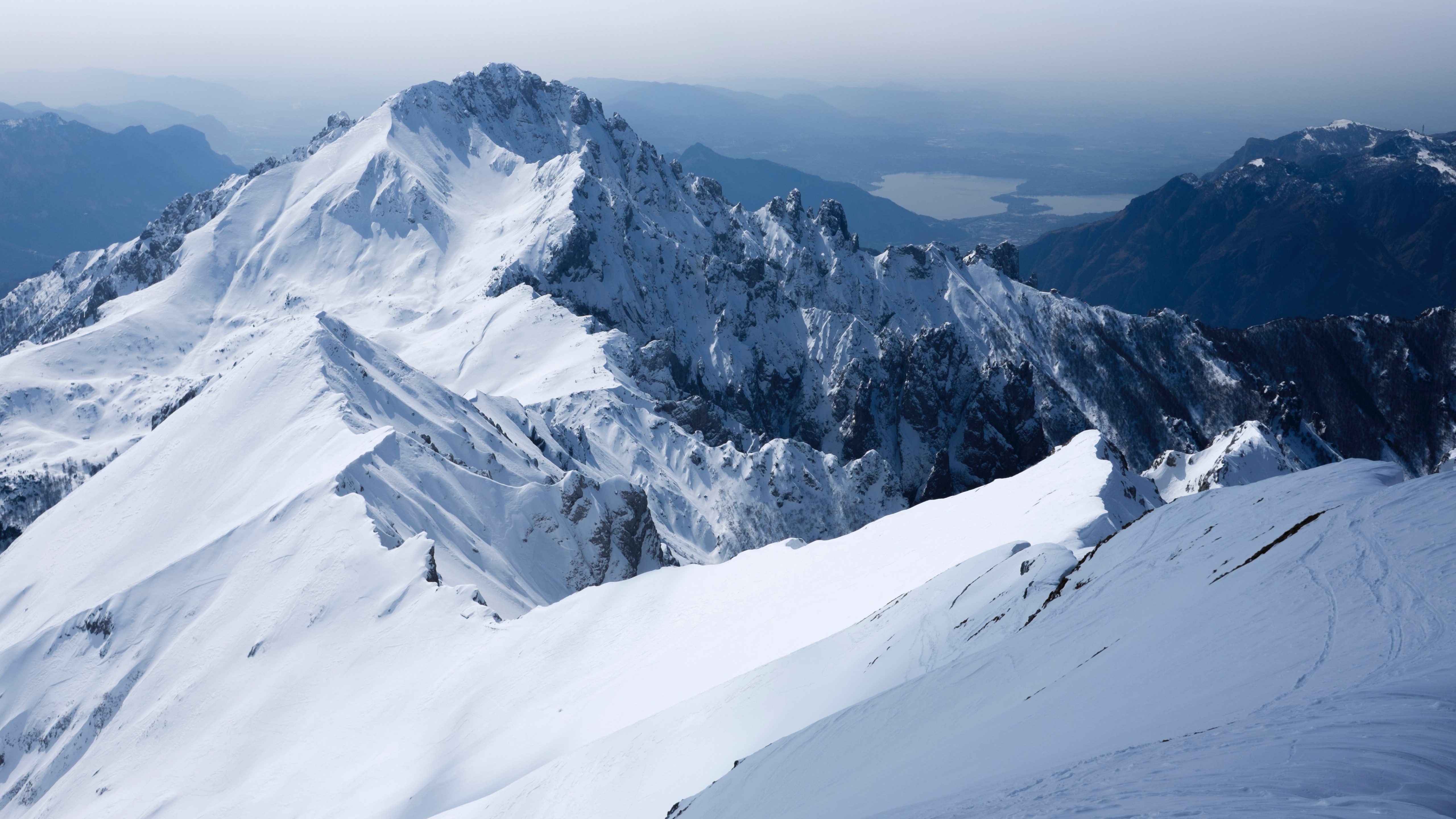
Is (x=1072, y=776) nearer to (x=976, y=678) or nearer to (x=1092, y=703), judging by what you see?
(x=1092, y=703)

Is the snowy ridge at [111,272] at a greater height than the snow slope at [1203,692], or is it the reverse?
the snow slope at [1203,692]

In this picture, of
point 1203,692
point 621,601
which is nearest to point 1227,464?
point 621,601

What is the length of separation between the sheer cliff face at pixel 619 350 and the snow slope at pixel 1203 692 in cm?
4703

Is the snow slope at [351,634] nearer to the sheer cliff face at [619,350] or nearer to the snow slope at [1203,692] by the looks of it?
the snow slope at [1203,692]

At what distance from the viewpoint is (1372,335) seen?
18138cm

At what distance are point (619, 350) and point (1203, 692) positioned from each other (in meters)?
109

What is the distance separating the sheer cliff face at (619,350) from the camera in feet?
320

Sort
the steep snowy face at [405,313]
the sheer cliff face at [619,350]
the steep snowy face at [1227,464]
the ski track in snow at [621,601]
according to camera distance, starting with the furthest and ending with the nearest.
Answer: the sheer cliff face at [619,350] < the steep snowy face at [405,313] < the steep snowy face at [1227,464] < the ski track in snow at [621,601]

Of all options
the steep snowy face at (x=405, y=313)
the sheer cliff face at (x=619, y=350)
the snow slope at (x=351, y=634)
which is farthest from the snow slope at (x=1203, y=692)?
the sheer cliff face at (x=619, y=350)

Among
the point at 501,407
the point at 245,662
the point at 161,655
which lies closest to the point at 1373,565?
the point at 245,662

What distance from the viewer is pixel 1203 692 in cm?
1132

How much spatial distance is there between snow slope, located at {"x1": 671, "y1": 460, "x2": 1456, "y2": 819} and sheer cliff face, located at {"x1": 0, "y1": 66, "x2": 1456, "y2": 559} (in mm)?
47026

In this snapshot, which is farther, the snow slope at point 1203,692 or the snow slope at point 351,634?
the snow slope at point 351,634

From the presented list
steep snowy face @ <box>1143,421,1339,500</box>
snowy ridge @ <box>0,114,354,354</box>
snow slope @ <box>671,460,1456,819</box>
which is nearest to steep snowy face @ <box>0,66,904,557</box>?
snowy ridge @ <box>0,114,354,354</box>
